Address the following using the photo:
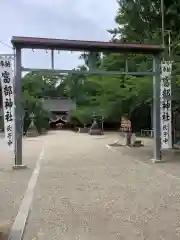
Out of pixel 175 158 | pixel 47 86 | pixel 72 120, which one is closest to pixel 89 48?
pixel 175 158

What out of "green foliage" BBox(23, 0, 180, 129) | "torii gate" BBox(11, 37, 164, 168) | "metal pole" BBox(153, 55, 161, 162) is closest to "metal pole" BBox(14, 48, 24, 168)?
"torii gate" BBox(11, 37, 164, 168)

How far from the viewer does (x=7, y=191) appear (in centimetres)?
883

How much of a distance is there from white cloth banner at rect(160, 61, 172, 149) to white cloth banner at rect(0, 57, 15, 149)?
209 inches

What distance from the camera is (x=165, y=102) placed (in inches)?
552

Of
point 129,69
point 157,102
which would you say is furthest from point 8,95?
point 129,69

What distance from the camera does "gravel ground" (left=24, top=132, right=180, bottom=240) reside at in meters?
5.52

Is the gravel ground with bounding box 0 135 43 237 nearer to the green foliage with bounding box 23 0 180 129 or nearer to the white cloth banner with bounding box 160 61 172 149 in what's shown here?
the green foliage with bounding box 23 0 180 129

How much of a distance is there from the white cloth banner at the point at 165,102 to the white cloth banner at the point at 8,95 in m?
5.32

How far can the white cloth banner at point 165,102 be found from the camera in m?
13.8

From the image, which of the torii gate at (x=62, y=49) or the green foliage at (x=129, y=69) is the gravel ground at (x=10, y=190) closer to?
the torii gate at (x=62, y=49)

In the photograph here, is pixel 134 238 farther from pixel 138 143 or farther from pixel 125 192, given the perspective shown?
pixel 138 143

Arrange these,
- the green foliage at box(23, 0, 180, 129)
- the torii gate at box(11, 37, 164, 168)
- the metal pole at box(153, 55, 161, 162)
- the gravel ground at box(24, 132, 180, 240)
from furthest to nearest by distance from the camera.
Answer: the green foliage at box(23, 0, 180, 129) < the metal pole at box(153, 55, 161, 162) < the torii gate at box(11, 37, 164, 168) < the gravel ground at box(24, 132, 180, 240)

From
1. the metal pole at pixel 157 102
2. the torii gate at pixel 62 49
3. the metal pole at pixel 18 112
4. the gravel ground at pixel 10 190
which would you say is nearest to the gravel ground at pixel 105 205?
the gravel ground at pixel 10 190

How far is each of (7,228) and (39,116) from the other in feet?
123
